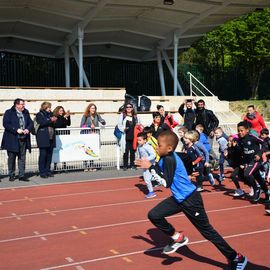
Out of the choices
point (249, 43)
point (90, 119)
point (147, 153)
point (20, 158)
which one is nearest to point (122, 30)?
point (249, 43)

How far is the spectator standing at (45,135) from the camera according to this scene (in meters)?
13.0

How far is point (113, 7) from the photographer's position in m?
24.5

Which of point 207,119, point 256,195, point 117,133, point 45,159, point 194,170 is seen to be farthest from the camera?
point 117,133

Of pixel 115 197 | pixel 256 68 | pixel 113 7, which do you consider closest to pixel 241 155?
pixel 115 197

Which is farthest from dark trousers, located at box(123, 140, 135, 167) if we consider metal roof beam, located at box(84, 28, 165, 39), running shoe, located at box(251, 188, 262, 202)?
metal roof beam, located at box(84, 28, 165, 39)

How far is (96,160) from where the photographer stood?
14.6 meters

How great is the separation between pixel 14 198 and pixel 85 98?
12990 mm

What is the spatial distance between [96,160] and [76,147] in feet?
2.89

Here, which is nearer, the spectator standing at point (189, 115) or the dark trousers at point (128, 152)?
the dark trousers at point (128, 152)

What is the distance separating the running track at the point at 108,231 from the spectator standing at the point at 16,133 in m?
1.16

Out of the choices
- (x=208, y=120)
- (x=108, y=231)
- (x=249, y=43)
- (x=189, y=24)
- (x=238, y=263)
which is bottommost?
(x=108, y=231)

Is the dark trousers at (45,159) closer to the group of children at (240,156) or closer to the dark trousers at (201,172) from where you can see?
the group of children at (240,156)

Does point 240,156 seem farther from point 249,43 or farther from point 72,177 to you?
point 249,43

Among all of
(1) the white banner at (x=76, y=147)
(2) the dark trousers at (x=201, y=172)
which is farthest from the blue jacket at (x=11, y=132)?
(2) the dark trousers at (x=201, y=172)
